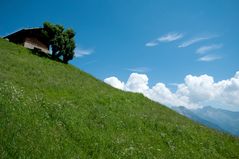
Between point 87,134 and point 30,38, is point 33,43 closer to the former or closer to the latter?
point 30,38

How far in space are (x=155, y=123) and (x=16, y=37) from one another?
50.8 m

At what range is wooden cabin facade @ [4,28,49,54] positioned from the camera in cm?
6020

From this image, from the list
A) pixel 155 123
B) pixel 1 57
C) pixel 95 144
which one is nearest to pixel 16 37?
pixel 1 57

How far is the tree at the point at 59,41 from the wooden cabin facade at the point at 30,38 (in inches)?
209

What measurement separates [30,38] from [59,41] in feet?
30.4

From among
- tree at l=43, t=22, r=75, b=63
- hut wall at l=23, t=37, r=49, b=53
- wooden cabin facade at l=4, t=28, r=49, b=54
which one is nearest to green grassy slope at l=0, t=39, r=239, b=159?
tree at l=43, t=22, r=75, b=63

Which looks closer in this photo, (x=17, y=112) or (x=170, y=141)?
(x=17, y=112)

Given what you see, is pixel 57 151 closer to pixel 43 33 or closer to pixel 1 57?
pixel 1 57

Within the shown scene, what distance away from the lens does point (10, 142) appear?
10.8 metres

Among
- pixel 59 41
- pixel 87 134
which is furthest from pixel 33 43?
pixel 87 134

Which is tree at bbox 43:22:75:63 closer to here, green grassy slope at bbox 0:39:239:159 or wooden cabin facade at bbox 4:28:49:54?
wooden cabin facade at bbox 4:28:49:54

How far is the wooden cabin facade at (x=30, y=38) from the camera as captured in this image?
2370 inches

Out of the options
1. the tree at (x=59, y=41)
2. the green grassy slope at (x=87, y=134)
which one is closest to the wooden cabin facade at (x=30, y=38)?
the tree at (x=59, y=41)

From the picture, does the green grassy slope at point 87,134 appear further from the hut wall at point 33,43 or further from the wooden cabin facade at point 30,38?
the wooden cabin facade at point 30,38
